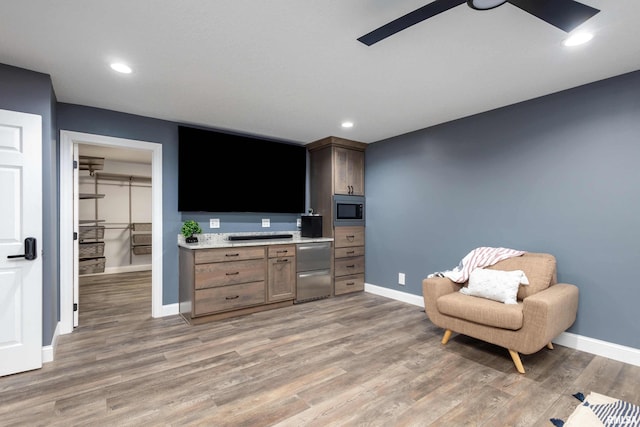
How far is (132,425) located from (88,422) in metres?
0.27

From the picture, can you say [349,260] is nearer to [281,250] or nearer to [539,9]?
[281,250]

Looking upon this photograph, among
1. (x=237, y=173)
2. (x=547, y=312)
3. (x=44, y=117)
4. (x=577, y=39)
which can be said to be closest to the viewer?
(x=577, y=39)

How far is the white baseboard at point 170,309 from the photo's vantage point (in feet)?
12.3

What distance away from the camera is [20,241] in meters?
2.38

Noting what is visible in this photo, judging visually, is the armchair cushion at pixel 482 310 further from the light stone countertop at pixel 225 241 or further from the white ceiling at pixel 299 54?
the light stone countertop at pixel 225 241

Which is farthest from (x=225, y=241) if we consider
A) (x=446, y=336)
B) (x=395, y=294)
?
(x=446, y=336)

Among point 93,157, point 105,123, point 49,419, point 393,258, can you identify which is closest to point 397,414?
point 49,419

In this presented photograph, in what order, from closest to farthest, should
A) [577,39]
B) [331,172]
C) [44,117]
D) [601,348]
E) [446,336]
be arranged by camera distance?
[577,39] → [44,117] → [601,348] → [446,336] → [331,172]

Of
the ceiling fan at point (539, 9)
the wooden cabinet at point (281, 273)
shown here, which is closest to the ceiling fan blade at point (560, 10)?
the ceiling fan at point (539, 9)

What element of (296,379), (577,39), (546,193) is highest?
(577,39)

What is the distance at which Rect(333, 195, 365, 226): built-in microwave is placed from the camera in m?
4.64

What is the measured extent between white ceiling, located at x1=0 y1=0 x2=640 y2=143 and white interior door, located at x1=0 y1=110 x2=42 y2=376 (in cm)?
57

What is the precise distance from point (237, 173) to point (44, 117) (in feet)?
6.77

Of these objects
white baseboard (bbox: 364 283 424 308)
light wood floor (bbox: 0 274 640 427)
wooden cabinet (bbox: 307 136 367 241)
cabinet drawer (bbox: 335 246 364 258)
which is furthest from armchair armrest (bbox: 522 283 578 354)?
wooden cabinet (bbox: 307 136 367 241)
